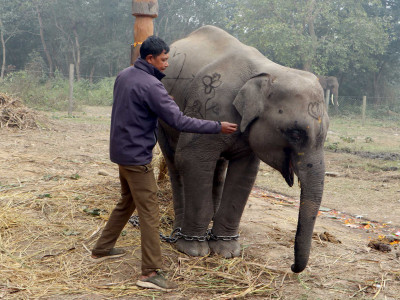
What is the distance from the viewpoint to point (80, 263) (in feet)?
14.3

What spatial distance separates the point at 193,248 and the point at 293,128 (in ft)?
5.06

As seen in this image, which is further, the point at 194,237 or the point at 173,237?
the point at 173,237

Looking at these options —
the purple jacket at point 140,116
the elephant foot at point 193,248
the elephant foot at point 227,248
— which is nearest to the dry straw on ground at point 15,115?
the elephant foot at point 193,248

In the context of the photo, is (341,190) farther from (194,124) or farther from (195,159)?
(194,124)

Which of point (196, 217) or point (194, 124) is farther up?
point (194, 124)

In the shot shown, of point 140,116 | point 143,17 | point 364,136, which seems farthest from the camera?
point 364,136

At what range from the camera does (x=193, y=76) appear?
4.90 m

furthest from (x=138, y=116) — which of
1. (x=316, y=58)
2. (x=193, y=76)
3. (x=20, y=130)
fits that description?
(x=316, y=58)

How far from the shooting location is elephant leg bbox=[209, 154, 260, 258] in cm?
485

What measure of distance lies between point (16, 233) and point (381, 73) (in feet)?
99.2

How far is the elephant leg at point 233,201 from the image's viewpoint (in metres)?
4.85

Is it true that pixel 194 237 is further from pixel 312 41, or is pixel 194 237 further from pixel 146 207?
pixel 312 41

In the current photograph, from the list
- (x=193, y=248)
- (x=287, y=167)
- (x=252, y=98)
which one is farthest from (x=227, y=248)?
(x=252, y=98)

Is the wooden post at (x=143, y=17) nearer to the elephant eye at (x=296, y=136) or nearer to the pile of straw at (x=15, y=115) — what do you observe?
the elephant eye at (x=296, y=136)
